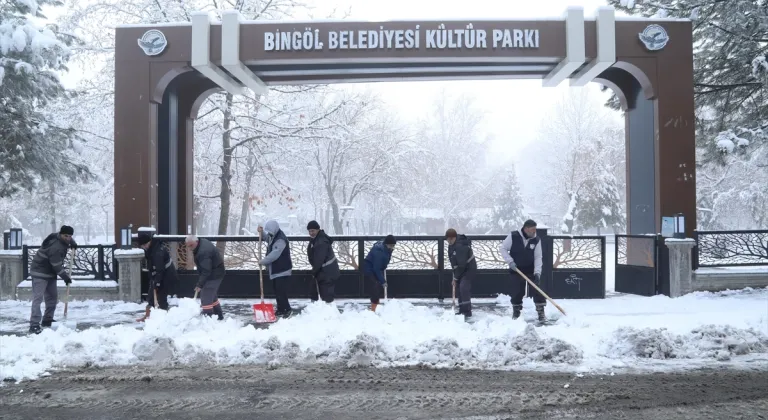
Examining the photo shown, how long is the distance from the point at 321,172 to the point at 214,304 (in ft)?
75.1

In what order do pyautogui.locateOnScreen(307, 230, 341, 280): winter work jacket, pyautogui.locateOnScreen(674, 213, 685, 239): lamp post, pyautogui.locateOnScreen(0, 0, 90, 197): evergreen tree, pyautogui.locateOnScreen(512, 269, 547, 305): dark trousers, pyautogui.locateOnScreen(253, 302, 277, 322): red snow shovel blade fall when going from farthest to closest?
pyautogui.locateOnScreen(674, 213, 685, 239): lamp post, pyautogui.locateOnScreen(0, 0, 90, 197): evergreen tree, pyautogui.locateOnScreen(307, 230, 341, 280): winter work jacket, pyautogui.locateOnScreen(512, 269, 547, 305): dark trousers, pyautogui.locateOnScreen(253, 302, 277, 322): red snow shovel blade

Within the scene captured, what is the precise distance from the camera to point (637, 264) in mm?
12469

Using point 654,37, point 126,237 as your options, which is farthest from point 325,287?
point 654,37

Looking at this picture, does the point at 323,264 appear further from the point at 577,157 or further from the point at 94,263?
the point at 577,157

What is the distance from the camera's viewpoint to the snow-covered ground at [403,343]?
7.03 meters

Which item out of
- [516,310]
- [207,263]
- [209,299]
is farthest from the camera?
[516,310]

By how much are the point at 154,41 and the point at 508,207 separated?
3759 centimetres

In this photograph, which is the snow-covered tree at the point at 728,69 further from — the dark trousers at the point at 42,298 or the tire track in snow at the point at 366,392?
the dark trousers at the point at 42,298

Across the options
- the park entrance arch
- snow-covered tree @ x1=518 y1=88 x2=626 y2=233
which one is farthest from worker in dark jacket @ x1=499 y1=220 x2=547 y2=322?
snow-covered tree @ x1=518 y1=88 x2=626 y2=233

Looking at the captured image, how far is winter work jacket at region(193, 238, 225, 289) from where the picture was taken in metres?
9.17

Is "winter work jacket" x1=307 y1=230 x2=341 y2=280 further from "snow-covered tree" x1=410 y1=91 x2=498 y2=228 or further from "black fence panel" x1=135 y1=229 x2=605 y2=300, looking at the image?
"snow-covered tree" x1=410 y1=91 x2=498 y2=228

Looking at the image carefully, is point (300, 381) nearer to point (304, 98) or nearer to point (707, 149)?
point (707, 149)

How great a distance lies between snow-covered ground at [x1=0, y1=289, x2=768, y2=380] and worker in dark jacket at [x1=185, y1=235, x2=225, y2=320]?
257 millimetres

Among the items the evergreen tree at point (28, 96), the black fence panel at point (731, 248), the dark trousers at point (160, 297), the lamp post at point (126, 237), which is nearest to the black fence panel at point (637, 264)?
the black fence panel at point (731, 248)
